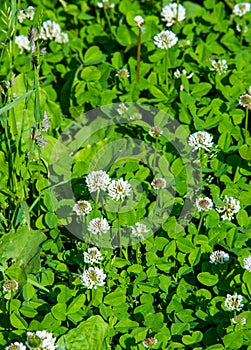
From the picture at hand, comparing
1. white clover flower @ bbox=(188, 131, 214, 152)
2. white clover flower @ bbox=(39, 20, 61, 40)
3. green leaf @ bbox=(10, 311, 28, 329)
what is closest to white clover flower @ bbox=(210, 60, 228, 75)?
white clover flower @ bbox=(188, 131, 214, 152)

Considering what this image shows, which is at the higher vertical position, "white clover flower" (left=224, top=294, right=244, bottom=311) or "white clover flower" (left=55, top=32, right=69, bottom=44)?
"white clover flower" (left=55, top=32, right=69, bottom=44)

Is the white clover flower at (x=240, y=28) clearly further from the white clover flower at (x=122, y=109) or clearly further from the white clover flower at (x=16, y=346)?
the white clover flower at (x=16, y=346)

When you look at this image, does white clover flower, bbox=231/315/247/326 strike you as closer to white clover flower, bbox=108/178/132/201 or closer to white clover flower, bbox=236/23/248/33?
white clover flower, bbox=108/178/132/201

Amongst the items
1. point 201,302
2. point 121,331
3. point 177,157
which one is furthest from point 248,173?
point 121,331

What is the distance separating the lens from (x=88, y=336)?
2.34 meters

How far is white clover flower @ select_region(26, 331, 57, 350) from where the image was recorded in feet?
7.03

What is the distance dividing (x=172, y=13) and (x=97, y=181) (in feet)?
4.39

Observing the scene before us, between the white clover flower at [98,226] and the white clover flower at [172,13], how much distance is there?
1.39 m

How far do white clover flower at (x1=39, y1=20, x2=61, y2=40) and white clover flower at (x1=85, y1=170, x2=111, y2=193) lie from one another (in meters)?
1.19

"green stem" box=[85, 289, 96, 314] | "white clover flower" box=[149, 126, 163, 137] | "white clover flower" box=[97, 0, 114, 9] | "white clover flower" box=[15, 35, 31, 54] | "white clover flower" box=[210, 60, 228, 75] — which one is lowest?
"green stem" box=[85, 289, 96, 314]

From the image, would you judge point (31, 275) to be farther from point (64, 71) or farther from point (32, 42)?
point (64, 71)

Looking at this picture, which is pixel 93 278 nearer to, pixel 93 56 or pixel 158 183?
pixel 158 183

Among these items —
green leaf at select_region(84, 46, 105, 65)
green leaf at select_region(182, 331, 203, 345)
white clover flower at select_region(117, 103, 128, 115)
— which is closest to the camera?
green leaf at select_region(182, 331, 203, 345)

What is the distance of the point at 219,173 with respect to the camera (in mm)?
2918
